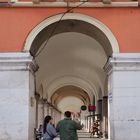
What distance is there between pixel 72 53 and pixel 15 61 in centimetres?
821

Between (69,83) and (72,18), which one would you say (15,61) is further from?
(69,83)

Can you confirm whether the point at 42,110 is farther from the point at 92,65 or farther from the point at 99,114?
the point at 92,65

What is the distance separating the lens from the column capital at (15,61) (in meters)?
15.4

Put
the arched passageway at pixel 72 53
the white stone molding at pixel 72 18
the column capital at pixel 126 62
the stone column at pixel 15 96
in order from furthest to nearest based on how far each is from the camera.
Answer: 1. the arched passageway at pixel 72 53
2. the white stone molding at pixel 72 18
3. the column capital at pixel 126 62
4. the stone column at pixel 15 96

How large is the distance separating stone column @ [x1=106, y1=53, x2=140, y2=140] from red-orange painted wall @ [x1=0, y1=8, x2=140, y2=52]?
47 centimetres

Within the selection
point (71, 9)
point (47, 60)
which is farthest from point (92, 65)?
point (71, 9)

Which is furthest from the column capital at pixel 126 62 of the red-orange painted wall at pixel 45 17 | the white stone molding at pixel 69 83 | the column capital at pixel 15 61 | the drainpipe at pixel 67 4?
the white stone molding at pixel 69 83

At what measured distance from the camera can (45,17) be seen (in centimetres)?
1572

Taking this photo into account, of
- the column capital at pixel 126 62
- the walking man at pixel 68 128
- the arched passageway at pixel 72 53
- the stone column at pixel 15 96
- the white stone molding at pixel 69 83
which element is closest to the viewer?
the walking man at pixel 68 128

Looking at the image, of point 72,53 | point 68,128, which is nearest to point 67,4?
point 68,128

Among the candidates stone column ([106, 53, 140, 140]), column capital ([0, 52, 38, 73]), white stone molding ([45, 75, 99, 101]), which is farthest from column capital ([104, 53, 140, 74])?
white stone molding ([45, 75, 99, 101])

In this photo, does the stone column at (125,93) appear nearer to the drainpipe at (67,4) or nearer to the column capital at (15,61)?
the drainpipe at (67,4)

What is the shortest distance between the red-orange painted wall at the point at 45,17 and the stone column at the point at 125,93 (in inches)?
18.3

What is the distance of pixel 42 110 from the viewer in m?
31.0
